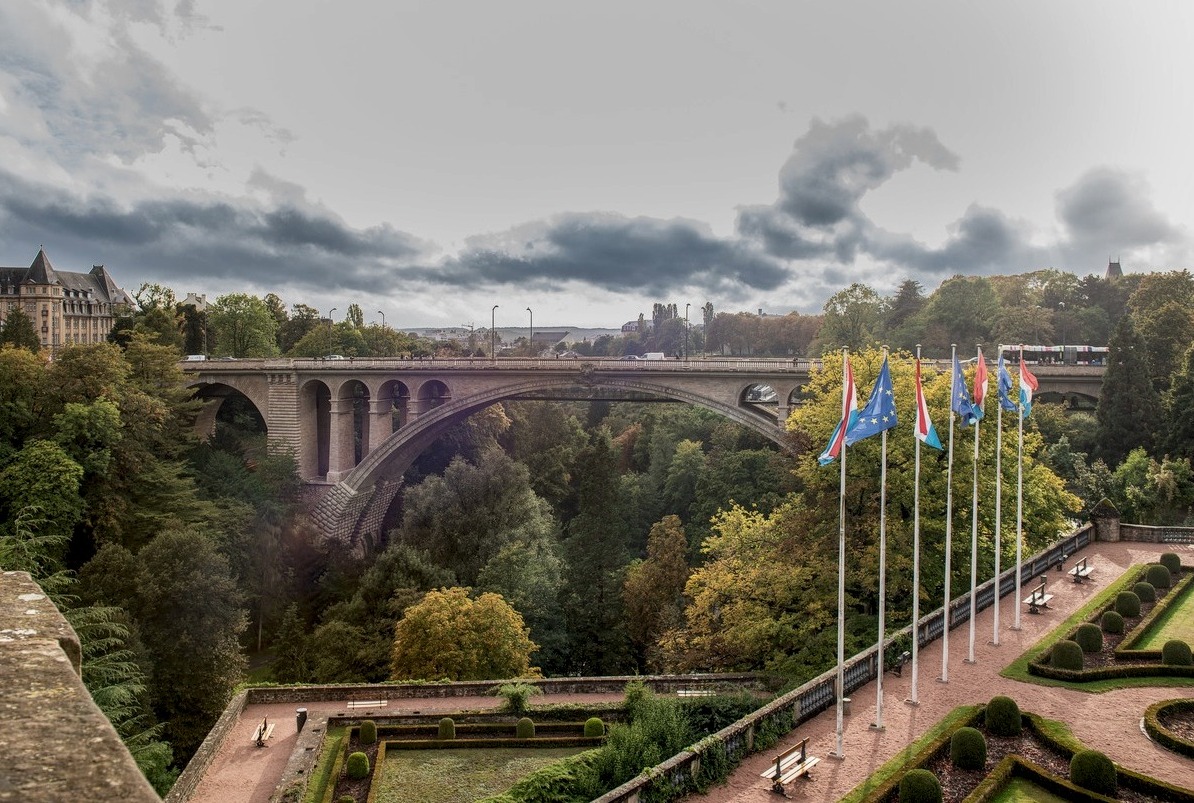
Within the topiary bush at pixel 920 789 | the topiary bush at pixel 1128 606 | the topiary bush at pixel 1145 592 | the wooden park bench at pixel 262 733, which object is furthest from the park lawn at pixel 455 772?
the topiary bush at pixel 1145 592

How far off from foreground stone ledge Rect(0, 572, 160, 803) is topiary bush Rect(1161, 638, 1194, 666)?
79.0ft

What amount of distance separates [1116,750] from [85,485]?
39077 mm

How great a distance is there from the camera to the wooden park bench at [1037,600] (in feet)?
87.1

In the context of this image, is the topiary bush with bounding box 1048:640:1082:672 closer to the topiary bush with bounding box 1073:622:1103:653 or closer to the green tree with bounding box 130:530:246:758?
the topiary bush with bounding box 1073:622:1103:653

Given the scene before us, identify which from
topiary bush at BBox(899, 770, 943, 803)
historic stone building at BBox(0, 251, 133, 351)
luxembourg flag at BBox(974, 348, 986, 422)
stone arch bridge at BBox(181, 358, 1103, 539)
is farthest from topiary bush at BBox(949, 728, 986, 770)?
historic stone building at BBox(0, 251, 133, 351)

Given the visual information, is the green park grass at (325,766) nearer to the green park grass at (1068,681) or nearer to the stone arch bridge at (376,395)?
the green park grass at (1068,681)

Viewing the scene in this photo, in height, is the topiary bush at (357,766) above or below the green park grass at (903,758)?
below

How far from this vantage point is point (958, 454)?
25.8m

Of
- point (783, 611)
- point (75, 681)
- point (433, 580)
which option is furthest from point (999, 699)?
point (433, 580)

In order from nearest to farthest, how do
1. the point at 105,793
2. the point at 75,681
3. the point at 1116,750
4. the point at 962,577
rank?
the point at 105,793 → the point at 75,681 → the point at 1116,750 → the point at 962,577

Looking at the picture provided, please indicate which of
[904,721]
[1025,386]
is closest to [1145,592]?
[1025,386]

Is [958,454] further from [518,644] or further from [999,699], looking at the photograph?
[518,644]

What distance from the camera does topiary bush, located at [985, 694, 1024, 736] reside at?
17.9 metres

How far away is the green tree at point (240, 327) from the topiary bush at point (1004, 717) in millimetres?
68907
